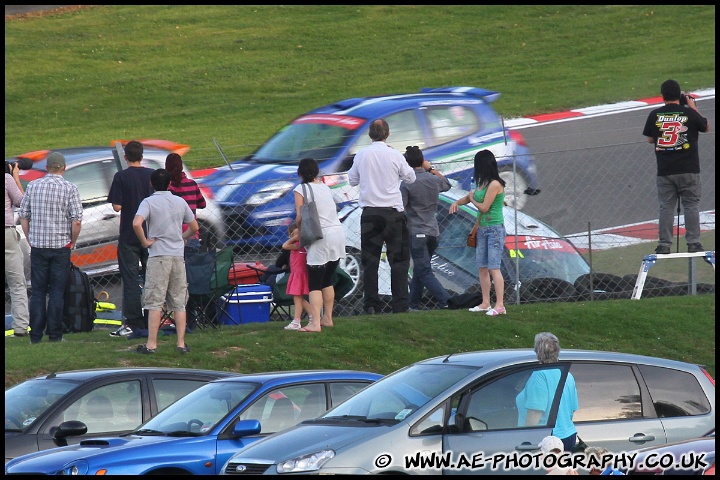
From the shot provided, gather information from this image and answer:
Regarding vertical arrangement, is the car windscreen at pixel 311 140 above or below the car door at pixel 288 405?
above

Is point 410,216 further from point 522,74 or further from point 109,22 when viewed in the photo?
point 109,22

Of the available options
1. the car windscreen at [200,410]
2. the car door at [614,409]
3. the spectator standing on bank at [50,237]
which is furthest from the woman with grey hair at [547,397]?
the spectator standing on bank at [50,237]

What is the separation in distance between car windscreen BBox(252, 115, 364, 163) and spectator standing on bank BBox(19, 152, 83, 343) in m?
5.00

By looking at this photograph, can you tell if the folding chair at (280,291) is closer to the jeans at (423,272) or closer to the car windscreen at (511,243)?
the jeans at (423,272)

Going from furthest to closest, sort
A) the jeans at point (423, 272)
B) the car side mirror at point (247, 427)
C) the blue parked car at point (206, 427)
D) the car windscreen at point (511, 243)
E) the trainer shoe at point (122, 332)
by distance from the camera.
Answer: the car windscreen at point (511, 243) < the jeans at point (423, 272) < the trainer shoe at point (122, 332) < the car side mirror at point (247, 427) < the blue parked car at point (206, 427)

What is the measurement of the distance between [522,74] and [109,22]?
619 inches

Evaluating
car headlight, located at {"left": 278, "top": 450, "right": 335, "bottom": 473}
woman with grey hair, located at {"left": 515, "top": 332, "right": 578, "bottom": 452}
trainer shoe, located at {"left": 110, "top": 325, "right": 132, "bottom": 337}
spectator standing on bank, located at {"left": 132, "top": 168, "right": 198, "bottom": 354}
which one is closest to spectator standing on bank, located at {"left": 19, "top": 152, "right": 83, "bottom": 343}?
trainer shoe, located at {"left": 110, "top": 325, "right": 132, "bottom": 337}

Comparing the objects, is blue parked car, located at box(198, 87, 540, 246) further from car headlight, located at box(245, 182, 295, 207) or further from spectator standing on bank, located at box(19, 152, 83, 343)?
spectator standing on bank, located at box(19, 152, 83, 343)

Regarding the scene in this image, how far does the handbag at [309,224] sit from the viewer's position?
1140 cm

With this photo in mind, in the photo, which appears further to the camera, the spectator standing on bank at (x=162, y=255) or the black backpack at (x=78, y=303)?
the black backpack at (x=78, y=303)

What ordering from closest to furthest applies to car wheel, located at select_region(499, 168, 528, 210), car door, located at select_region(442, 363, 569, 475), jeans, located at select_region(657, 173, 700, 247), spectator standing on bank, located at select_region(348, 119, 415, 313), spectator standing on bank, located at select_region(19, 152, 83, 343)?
1. car door, located at select_region(442, 363, 569, 475)
2. spectator standing on bank, located at select_region(19, 152, 83, 343)
3. spectator standing on bank, located at select_region(348, 119, 415, 313)
4. jeans, located at select_region(657, 173, 700, 247)
5. car wheel, located at select_region(499, 168, 528, 210)

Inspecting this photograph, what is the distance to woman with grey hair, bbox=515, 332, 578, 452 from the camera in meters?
7.19

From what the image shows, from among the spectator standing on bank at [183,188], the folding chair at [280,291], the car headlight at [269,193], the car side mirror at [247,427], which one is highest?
the spectator standing on bank at [183,188]

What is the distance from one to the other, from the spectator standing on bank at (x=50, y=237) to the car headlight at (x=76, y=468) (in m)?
4.27
